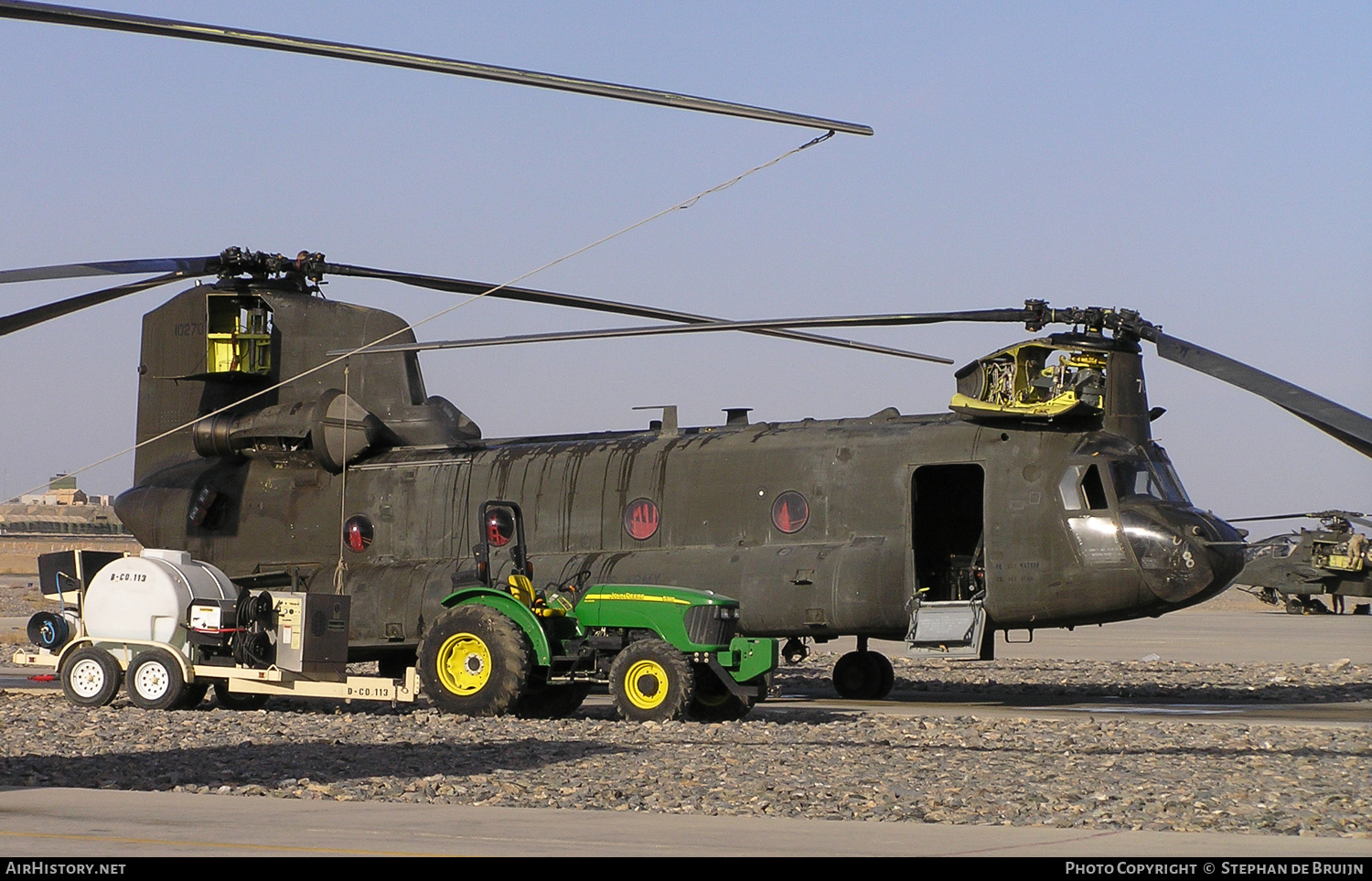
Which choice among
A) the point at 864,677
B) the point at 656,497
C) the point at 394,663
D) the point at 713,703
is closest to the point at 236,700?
the point at 394,663

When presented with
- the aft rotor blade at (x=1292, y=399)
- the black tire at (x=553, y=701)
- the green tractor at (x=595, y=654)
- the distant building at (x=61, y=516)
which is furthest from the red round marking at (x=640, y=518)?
the distant building at (x=61, y=516)

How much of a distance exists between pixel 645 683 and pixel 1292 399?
23.7 ft

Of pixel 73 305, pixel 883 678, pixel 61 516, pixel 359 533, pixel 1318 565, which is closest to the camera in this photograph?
pixel 73 305

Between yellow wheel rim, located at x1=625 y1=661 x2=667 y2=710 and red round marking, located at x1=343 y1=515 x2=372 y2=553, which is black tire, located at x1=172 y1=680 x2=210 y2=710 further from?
yellow wheel rim, located at x1=625 y1=661 x2=667 y2=710

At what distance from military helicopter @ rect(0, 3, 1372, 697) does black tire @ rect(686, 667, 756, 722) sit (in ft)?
5.82

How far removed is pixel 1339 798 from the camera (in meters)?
9.54

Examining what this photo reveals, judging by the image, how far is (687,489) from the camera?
59.1ft

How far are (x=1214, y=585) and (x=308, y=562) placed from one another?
10824 millimetres

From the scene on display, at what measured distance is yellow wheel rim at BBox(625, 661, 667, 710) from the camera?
14.7 m

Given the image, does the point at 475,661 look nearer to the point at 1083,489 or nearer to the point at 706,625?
the point at 706,625

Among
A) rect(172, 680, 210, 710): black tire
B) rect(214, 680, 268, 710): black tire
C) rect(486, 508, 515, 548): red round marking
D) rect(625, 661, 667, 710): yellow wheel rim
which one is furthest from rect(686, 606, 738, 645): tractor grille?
rect(172, 680, 210, 710): black tire

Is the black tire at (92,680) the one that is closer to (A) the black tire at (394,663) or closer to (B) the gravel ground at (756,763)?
(B) the gravel ground at (756,763)
